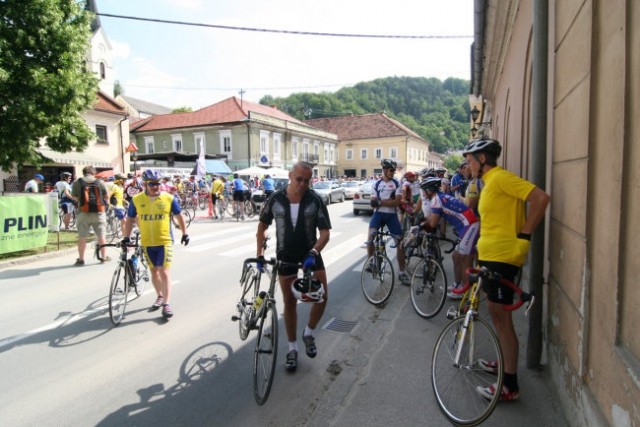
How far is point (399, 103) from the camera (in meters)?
81.8

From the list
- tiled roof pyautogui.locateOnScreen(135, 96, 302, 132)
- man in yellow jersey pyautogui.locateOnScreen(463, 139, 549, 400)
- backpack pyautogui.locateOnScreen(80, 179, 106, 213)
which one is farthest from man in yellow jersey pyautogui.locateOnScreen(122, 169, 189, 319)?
tiled roof pyautogui.locateOnScreen(135, 96, 302, 132)

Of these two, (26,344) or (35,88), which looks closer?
(26,344)

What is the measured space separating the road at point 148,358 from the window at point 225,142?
36.3 meters

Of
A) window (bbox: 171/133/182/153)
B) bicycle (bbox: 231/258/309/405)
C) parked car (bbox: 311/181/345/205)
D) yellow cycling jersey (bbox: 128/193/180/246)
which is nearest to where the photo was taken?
bicycle (bbox: 231/258/309/405)

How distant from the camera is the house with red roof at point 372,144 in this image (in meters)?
62.8

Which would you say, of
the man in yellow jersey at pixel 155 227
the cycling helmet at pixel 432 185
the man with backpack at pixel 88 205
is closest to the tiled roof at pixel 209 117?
the man with backpack at pixel 88 205

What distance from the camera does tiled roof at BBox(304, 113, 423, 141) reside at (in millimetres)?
63750

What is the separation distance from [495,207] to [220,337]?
3.35 metres

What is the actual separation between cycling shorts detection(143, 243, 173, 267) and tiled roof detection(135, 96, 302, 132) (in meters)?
38.0

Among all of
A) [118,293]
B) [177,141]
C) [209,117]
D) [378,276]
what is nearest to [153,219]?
[118,293]

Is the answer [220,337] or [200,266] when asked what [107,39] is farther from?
[220,337]

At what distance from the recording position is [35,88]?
1125 centimetres

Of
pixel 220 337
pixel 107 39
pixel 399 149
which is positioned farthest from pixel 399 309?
pixel 399 149

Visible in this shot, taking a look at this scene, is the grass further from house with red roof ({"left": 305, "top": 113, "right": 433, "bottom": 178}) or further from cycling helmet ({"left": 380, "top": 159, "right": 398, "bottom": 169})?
house with red roof ({"left": 305, "top": 113, "right": 433, "bottom": 178})
